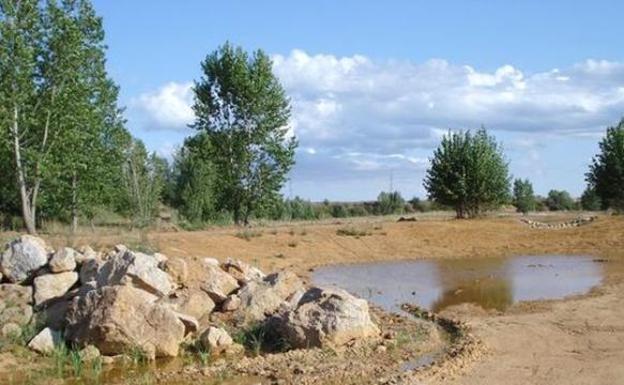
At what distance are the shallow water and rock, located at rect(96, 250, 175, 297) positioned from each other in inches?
221

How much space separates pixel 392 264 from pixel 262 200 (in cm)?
Answer: 1528

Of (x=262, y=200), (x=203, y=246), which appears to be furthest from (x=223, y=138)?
(x=203, y=246)

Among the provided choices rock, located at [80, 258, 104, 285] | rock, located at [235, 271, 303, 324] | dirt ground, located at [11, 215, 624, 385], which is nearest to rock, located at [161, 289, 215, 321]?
rock, located at [235, 271, 303, 324]

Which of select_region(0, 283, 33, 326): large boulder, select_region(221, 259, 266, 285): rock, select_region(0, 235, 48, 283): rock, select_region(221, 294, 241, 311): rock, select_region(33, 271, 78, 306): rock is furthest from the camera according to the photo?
select_region(221, 259, 266, 285): rock

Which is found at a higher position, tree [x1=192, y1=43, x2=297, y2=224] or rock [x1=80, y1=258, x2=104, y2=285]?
tree [x1=192, y1=43, x2=297, y2=224]

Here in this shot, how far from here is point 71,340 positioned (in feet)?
42.8

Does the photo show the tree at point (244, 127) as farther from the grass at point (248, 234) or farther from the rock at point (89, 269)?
the rock at point (89, 269)

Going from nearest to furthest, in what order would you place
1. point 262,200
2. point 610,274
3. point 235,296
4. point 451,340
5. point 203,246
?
point 451,340 → point 235,296 → point 610,274 → point 203,246 → point 262,200

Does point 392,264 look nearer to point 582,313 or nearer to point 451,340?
point 582,313

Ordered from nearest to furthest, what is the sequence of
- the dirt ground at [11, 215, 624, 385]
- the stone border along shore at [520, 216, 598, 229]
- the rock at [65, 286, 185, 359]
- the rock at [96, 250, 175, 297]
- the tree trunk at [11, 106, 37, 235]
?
1. the dirt ground at [11, 215, 624, 385]
2. the rock at [65, 286, 185, 359]
3. the rock at [96, 250, 175, 297]
4. the tree trunk at [11, 106, 37, 235]
5. the stone border along shore at [520, 216, 598, 229]

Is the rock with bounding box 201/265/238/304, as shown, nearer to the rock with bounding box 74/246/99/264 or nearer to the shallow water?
the rock with bounding box 74/246/99/264

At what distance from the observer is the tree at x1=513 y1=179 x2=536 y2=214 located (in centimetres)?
7619

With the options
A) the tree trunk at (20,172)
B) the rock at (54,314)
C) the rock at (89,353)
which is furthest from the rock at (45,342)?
the tree trunk at (20,172)

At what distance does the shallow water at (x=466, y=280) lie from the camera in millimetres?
19484
